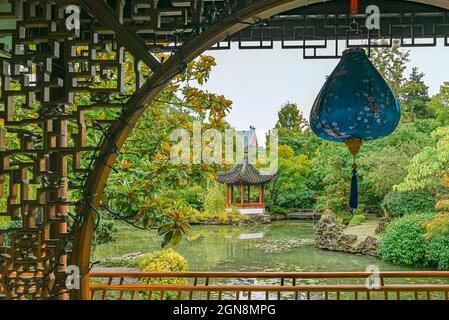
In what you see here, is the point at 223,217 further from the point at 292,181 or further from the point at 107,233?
the point at 107,233

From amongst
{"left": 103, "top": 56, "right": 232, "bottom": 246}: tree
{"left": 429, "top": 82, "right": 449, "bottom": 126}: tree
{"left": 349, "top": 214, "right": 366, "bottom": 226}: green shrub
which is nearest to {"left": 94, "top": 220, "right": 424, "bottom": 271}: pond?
{"left": 349, "top": 214, "right": 366, "bottom": 226}: green shrub

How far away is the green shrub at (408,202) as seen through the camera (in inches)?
253

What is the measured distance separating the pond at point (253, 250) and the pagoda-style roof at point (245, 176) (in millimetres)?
1179

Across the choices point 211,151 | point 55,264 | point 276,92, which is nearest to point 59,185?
point 55,264

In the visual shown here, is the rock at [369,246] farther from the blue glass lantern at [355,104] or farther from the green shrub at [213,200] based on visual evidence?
the blue glass lantern at [355,104]

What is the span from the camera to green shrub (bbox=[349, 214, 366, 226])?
7148mm

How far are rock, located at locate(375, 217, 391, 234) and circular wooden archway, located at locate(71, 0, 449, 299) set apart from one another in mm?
5825

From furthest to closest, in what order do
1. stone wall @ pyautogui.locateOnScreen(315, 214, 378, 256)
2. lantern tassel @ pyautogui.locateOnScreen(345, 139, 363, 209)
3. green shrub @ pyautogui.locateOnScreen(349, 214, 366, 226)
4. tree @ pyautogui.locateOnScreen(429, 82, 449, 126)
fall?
green shrub @ pyautogui.locateOnScreen(349, 214, 366, 226) → stone wall @ pyautogui.locateOnScreen(315, 214, 378, 256) → tree @ pyautogui.locateOnScreen(429, 82, 449, 126) → lantern tassel @ pyautogui.locateOnScreen(345, 139, 363, 209)

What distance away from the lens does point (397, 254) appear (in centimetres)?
645

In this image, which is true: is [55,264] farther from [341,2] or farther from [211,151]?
[211,151]

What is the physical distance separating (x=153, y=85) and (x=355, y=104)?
24.7 inches

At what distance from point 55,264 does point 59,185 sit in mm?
248

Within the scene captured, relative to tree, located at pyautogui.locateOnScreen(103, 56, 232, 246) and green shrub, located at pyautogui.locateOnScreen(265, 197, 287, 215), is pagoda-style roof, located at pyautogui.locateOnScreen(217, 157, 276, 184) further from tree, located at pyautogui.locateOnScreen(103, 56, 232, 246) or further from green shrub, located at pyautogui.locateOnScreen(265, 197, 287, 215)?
tree, located at pyautogui.locateOnScreen(103, 56, 232, 246)

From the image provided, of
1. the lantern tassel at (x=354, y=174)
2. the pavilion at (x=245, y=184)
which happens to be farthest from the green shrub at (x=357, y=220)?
the lantern tassel at (x=354, y=174)
